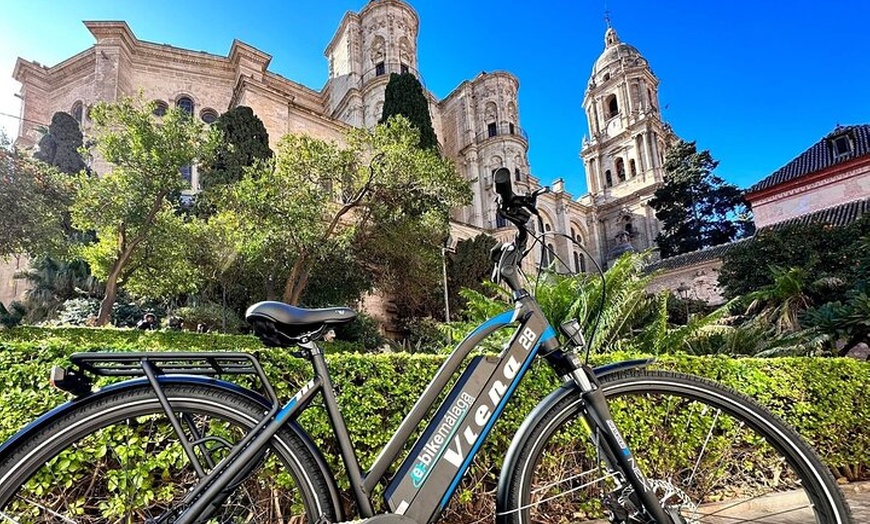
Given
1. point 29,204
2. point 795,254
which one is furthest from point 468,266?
point 29,204

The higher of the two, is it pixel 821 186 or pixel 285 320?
pixel 821 186

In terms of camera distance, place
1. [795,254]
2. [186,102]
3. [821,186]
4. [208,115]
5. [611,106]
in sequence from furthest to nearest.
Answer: [611,106] < [208,115] < [186,102] < [821,186] < [795,254]

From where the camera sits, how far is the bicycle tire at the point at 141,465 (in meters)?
1.32

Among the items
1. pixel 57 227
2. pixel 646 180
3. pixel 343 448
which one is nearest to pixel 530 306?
pixel 343 448

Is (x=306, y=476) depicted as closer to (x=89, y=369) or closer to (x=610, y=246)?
(x=89, y=369)

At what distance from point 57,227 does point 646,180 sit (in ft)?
146

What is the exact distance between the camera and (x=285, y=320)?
1.53 m

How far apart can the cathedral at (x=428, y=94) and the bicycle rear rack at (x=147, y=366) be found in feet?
56.2

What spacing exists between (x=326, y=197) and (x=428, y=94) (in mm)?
28165

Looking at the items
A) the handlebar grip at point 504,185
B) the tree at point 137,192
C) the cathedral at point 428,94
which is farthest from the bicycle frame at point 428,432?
the cathedral at point 428,94

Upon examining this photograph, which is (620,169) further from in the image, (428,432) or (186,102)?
(428,432)

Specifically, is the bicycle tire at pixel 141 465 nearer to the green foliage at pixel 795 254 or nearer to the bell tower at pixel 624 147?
the green foliage at pixel 795 254

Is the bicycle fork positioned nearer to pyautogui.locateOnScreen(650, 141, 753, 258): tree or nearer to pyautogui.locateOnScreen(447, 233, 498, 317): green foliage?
pyautogui.locateOnScreen(447, 233, 498, 317): green foliage

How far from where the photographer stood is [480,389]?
1.66 m
